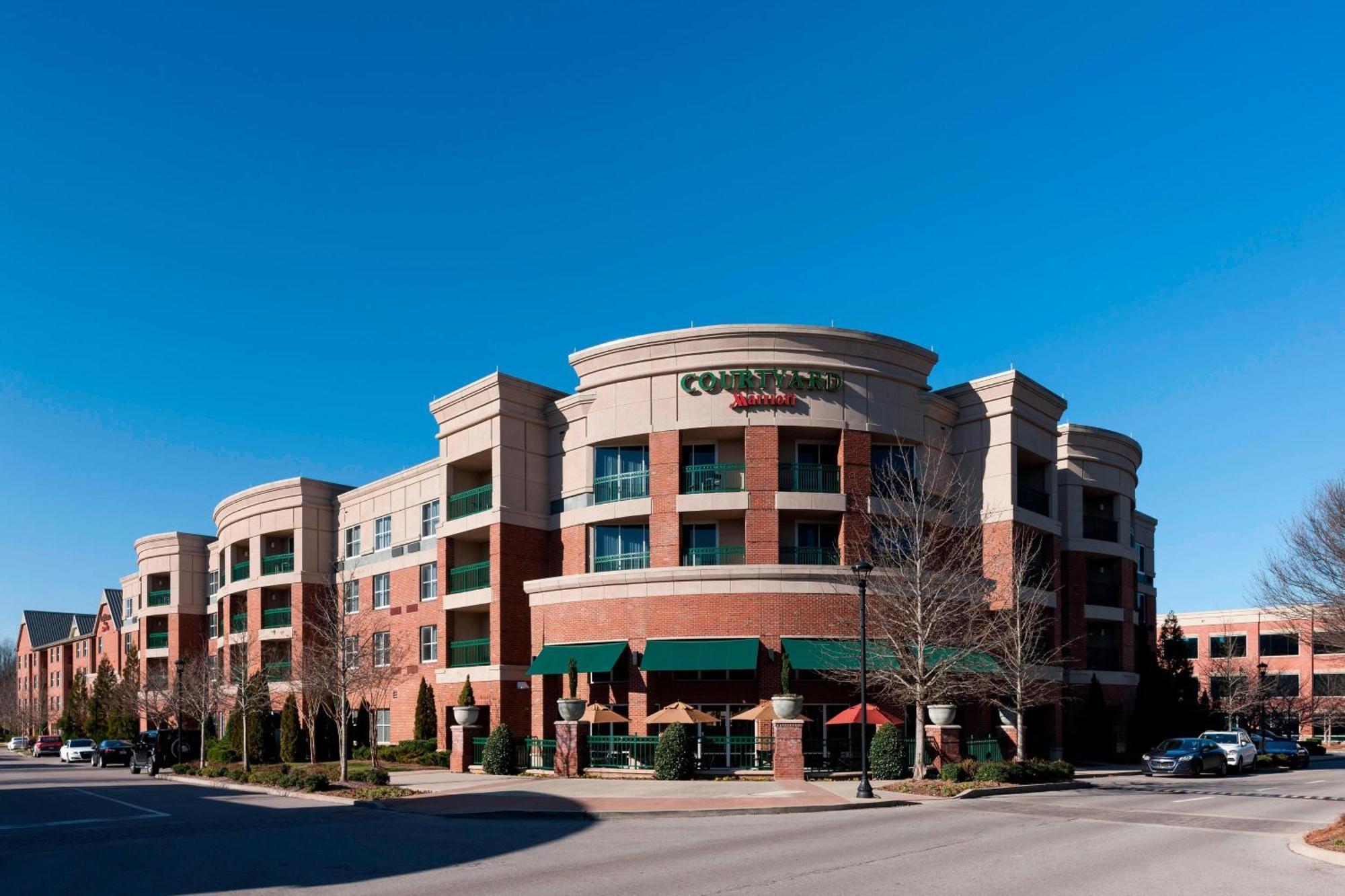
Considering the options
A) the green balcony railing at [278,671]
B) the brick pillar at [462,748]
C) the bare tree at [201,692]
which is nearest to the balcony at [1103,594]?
the brick pillar at [462,748]

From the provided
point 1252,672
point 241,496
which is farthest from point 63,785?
point 1252,672

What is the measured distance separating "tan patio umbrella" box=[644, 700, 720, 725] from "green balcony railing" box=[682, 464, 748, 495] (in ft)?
25.4

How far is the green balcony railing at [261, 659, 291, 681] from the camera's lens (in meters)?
56.6

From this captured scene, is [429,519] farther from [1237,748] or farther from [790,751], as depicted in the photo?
[1237,748]

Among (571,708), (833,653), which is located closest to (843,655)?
(833,653)

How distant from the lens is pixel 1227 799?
93.1 ft

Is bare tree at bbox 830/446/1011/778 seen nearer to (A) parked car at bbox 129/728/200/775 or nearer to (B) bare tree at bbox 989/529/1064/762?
(B) bare tree at bbox 989/529/1064/762

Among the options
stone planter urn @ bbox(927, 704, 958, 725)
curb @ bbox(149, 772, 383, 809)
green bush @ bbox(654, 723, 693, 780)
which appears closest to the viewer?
A: curb @ bbox(149, 772, 383, 809)

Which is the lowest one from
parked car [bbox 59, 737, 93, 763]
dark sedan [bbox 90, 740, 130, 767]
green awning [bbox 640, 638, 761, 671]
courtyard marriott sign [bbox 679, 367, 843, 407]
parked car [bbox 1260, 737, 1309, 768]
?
parked car [bbox 59, 737, 93, 763]

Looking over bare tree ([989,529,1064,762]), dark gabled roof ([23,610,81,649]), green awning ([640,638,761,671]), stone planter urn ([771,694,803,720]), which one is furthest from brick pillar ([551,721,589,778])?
dark gabled roof ([23,610,81,649])

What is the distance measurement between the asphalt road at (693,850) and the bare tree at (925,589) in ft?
18.7

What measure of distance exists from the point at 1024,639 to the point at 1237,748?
9471 millimetres

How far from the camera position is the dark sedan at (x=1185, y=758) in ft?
125

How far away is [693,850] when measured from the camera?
18.9 meters
